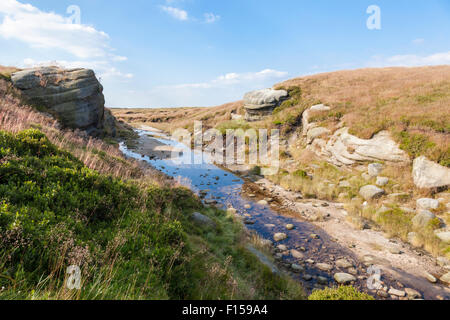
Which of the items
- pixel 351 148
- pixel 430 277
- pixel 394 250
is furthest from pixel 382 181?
pixel 430 277

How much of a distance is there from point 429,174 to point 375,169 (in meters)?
3.45

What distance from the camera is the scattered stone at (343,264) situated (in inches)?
390

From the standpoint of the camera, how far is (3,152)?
247 inches

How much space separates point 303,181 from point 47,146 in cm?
1875

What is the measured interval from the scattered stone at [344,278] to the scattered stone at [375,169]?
1140 cm

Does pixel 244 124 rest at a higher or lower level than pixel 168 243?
higher

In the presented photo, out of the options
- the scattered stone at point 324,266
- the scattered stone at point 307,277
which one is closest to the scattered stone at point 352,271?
the scattered stone at point 324,266

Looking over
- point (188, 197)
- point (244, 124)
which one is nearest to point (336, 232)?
point (188, 197)

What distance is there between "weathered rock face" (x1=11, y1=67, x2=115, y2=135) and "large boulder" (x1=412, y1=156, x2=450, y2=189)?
30767mm

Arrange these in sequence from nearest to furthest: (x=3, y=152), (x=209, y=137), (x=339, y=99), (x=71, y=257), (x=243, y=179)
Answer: (x=71, y=257) → (x=3, y=152) → (x=243, y=179) → (x=339, y=99) → (x=209, y=137)

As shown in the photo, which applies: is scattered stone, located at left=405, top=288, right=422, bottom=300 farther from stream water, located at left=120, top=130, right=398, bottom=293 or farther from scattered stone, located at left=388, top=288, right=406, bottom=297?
stream water, located at left=120, top=130, right=398, bottom=293

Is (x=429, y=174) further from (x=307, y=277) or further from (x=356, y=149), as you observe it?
(x=307, y=277)

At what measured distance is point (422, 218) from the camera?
1228 cm
